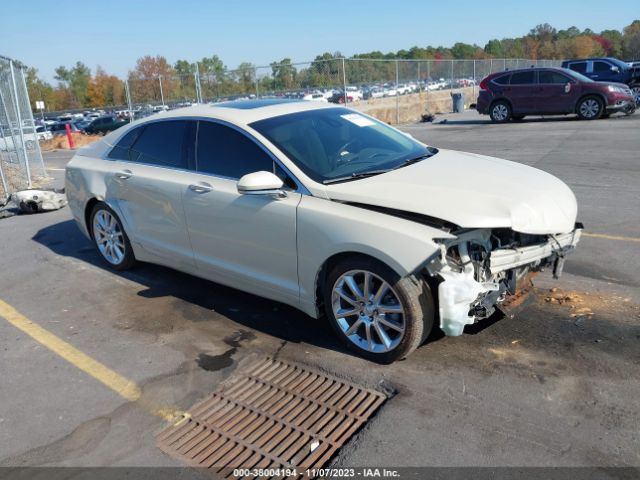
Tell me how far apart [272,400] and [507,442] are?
138 cm

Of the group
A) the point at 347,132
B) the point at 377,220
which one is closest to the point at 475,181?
the point at 377,220

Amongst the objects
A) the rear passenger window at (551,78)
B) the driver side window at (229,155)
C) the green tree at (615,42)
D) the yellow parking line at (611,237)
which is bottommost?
the yellow parking line at (611,237)

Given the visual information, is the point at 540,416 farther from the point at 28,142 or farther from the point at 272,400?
the point at 28,142

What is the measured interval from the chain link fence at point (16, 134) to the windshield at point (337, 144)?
824 cm

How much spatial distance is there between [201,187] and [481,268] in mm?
2298

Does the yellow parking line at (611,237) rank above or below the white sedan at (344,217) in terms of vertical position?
below

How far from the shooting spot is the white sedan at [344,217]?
3.35m

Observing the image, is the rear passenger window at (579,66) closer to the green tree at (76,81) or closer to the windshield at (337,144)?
the windshield at (337,144)

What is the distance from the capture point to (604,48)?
103 m

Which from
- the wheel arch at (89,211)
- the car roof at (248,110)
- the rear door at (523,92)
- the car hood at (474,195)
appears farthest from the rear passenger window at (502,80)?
the wheel arch at (89,211)

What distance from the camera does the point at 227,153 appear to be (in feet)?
14.3

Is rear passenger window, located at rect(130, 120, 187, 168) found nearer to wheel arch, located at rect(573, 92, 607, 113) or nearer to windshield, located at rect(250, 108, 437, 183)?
windshield, located at rect(250, 108, 437, 183)

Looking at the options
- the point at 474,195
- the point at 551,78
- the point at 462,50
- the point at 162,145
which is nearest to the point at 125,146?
the point at 162,145

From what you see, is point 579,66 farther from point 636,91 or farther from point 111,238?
point 111,238
